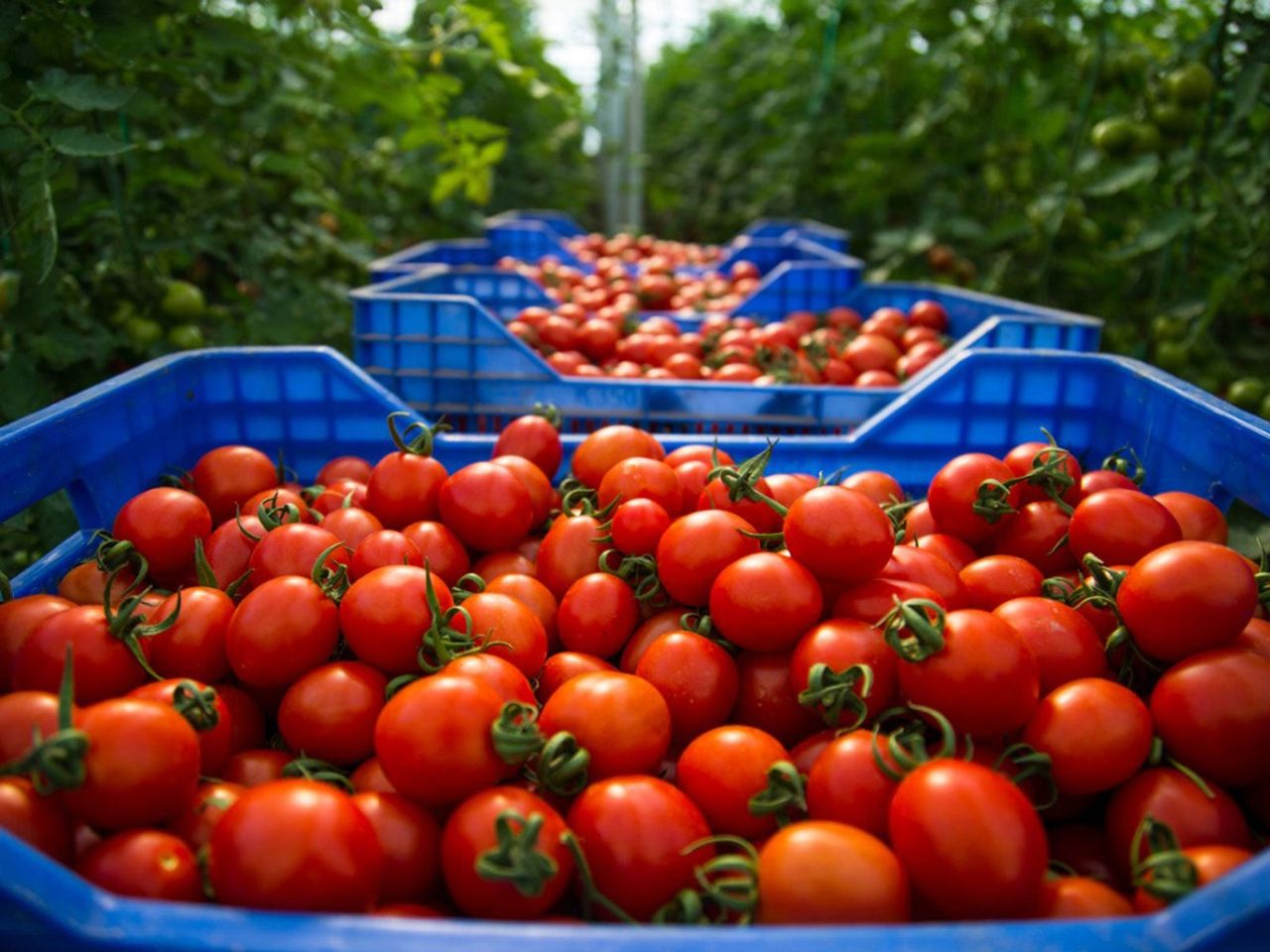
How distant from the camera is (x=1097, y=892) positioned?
884mm

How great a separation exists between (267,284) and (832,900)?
9.68 feet

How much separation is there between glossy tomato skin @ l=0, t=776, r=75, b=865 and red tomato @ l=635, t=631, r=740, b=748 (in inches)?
24.8

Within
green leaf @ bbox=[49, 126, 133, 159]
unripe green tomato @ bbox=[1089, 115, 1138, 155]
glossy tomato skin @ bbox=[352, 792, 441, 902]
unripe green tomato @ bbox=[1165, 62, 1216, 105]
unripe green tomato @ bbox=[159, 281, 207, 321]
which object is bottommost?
glossy tomato skin @ bbox=[352, 792, 441, 902]

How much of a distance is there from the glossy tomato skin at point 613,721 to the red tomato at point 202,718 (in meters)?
0.36

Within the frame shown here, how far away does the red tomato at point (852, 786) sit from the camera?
0.98m

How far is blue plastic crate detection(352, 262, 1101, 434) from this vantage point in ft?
7.40

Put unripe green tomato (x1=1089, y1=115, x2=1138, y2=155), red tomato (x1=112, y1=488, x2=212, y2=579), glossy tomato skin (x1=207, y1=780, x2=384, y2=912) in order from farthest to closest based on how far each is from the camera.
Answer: unripe green tomato (x1=1089, y1=115, x2=1138, y2=155), red tomato (x1=112, y1=488, x2=212, y2=579), glossy tomato skin (x1=207, y1=780, x2=384, y2=912)

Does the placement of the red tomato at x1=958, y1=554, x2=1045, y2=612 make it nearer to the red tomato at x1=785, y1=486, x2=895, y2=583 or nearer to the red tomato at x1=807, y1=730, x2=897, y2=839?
the red tomato at x1=785, y1=486, x2=895, y2=583

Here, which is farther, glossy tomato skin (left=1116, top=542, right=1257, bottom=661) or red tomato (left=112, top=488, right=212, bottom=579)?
red tomato (left=112, top=488, right=212, bottom=579)

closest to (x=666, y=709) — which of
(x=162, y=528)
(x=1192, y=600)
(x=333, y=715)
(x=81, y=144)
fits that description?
(x=333, y=715)

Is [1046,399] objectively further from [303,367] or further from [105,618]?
[105,618]

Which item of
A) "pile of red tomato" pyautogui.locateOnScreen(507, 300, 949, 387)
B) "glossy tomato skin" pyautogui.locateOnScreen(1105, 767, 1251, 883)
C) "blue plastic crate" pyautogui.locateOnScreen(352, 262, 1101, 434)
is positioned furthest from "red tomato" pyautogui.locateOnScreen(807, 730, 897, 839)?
"pile of red tomato" pyautogui.locateOnScreen(507, 300, 949, 387)

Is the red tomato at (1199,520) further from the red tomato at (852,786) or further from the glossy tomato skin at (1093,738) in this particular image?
the red tomato at (852,786)

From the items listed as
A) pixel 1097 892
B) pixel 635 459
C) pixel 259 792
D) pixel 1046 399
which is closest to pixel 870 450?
pixel 1046 399
